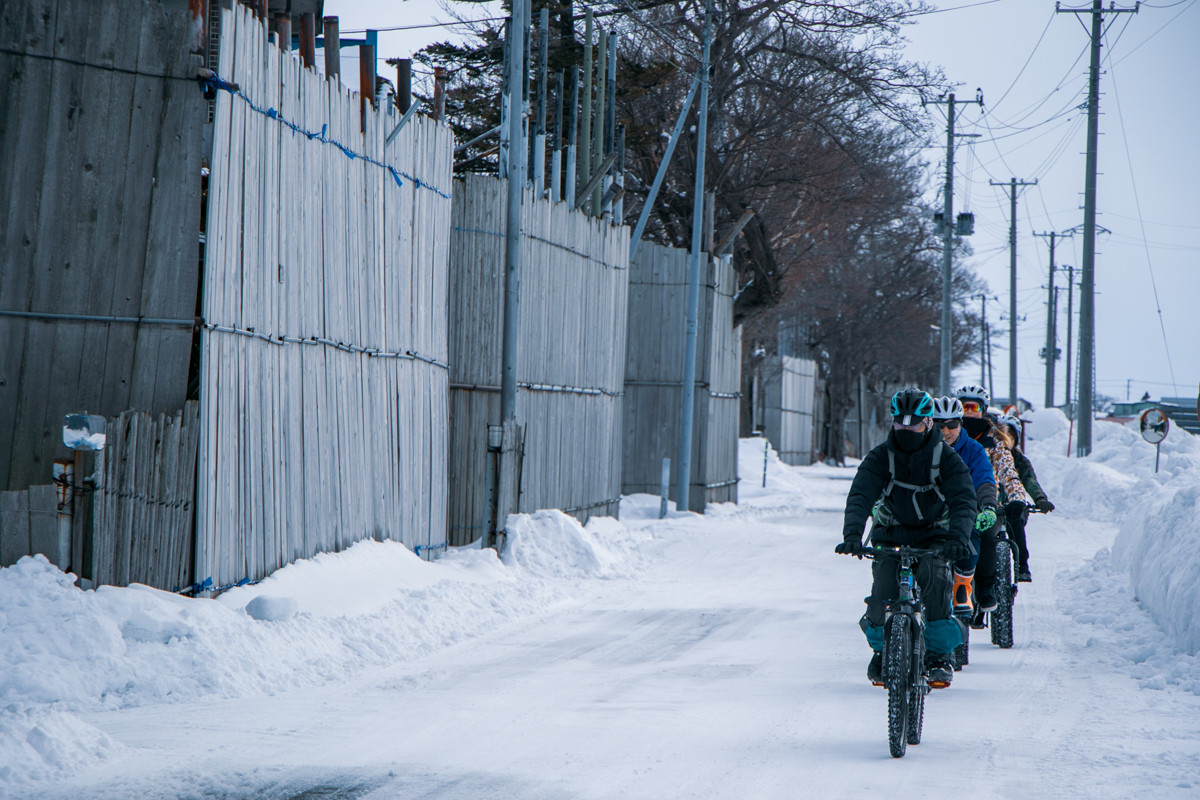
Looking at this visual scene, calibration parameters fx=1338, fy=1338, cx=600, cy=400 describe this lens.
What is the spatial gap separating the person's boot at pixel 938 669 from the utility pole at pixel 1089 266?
2385 cm

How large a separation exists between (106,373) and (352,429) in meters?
2.95

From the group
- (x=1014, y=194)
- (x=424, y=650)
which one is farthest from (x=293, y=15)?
(x=1014, y=194)

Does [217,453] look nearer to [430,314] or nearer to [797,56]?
[430,314]

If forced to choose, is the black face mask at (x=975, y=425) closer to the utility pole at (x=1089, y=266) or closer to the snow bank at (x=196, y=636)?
the snow bank at (x=196, y=636)

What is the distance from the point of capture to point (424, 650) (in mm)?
9625

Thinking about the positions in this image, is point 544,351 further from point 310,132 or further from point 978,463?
point 978,463

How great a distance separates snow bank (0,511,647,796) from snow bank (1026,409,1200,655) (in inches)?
208

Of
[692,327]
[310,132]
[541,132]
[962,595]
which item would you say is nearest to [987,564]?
[962,595]

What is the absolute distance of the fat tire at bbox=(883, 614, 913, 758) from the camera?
6598mm

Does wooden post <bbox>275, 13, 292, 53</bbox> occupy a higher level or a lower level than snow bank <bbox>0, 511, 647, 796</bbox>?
higher

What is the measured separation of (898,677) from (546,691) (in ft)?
7.68

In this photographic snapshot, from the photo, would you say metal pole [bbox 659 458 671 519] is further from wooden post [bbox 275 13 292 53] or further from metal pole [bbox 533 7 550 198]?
wooden post [bbox 275 13 292 53]

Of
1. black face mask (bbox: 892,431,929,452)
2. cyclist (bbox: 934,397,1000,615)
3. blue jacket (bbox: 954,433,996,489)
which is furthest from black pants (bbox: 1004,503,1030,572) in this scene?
black face mask (bbox: 892,431,929,452)

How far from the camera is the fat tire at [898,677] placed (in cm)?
660
